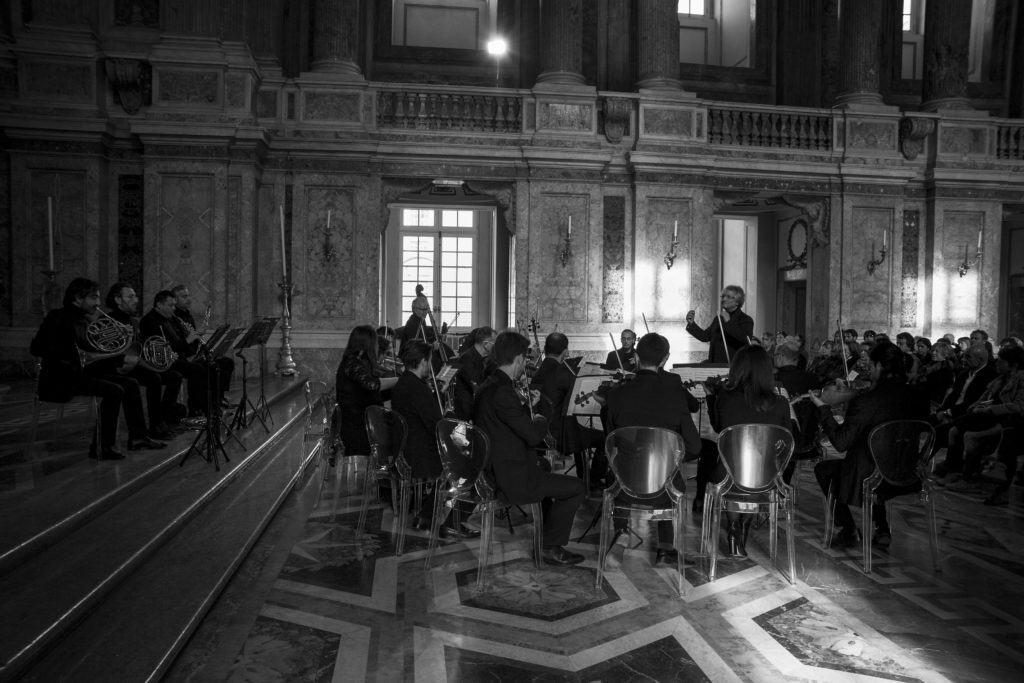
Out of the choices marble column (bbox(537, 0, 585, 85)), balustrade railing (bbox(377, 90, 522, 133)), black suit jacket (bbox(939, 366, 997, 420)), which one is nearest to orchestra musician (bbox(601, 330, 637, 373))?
black suit jacket (bbox(939, 366, 997, 420))

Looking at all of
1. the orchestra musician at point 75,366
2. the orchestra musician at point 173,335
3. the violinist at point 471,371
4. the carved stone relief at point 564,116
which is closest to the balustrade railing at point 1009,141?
the carved stone relief at point 564,116

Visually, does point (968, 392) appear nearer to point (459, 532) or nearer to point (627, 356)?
point (627, 356)

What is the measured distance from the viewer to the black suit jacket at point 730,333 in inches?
273

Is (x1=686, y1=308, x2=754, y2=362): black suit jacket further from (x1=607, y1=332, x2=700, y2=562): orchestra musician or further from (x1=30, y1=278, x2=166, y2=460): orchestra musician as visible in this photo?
(x1=30, y1=278, x2=166, y2=460): orchestra musician

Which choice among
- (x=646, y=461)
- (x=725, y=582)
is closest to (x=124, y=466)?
(x=646, y=461)

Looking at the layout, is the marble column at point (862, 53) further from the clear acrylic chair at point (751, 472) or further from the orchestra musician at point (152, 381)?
the orchestra musician at point (152, 381)

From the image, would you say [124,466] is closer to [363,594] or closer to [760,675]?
[363,594]

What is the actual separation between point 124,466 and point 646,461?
3.30 m

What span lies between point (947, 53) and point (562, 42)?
6176 millimetres

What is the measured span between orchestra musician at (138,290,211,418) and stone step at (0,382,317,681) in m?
0.95

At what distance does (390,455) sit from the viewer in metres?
4.90

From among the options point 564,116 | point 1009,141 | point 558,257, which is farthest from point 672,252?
point 1009,141

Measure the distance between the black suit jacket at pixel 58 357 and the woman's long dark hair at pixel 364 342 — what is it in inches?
69.0

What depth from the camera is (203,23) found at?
33.3 ft
